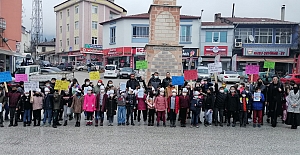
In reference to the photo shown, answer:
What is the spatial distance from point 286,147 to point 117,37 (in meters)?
32.8

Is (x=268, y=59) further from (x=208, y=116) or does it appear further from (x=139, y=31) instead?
(x=208, y=116)

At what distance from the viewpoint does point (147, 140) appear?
8.31m

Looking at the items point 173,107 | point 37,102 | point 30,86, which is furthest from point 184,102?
point 30,86

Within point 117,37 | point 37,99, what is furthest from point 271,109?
point 117,37

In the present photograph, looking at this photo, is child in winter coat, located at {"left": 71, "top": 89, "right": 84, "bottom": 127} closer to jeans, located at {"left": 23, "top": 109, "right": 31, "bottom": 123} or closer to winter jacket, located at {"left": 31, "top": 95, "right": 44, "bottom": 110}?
winter jacket, located at {"left": 31, "top": 95, "right": 44, "bottom": 110}

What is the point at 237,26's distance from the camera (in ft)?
118

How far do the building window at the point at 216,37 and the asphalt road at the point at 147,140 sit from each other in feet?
87.8

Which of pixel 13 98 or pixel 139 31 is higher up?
pixel 139 31

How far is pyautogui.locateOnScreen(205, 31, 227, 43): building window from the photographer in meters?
36.1

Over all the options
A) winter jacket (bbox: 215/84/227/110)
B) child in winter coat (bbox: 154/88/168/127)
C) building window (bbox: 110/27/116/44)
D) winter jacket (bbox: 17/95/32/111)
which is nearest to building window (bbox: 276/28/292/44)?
building window (bbox: 110/27/116/44)

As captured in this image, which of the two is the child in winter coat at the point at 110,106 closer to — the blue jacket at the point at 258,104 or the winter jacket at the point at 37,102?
the winter jacket at the point at 37,102

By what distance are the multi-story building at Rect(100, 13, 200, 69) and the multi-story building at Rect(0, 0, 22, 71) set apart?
528 inches

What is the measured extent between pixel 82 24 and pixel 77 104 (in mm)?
38452

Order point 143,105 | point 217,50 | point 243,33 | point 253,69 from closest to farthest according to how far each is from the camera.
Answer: point 143,105 → point 253,69 → point 217,50 → point 243,33
